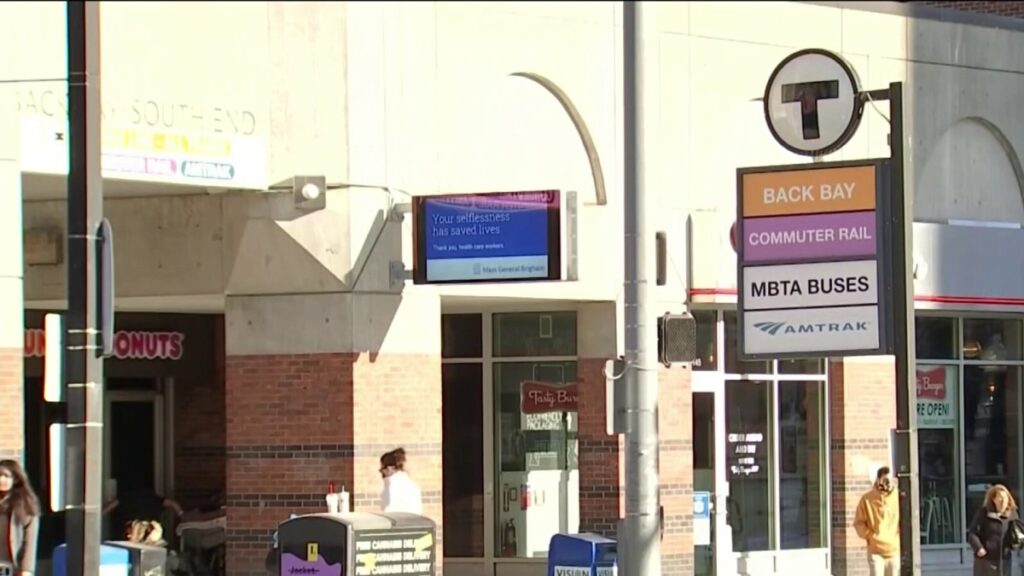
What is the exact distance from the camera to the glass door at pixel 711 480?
69.2 feet

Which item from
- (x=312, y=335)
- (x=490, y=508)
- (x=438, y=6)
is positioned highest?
(x=438, y=6)

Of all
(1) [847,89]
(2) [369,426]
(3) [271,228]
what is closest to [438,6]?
(3) [271,228]

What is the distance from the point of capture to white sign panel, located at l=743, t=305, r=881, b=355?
13.5m

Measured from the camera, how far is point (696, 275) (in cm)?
2056

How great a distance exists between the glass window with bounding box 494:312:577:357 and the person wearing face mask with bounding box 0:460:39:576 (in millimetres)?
7196

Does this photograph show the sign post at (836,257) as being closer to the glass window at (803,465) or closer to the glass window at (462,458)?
the glass window at (462,458)

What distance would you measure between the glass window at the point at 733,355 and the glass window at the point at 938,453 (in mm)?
2700

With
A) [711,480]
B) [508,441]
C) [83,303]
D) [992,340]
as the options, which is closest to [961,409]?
[992,340]

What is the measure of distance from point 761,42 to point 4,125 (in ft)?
29.0

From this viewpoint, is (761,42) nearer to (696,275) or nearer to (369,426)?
(696,275)

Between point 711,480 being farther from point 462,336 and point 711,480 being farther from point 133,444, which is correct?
point 133,444

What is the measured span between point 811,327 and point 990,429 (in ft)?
36.8

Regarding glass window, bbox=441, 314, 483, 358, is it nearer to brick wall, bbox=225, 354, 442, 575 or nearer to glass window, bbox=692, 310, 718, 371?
glass window, bbox=692, 310, 718, 371

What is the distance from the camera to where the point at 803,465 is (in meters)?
22.2
